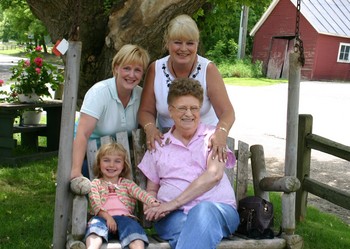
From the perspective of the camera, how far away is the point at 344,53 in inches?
1272

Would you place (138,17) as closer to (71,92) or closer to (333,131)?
(71,92)

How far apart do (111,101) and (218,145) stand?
75 centimetres

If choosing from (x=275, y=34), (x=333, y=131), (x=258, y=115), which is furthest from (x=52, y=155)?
(x=275, y=34)

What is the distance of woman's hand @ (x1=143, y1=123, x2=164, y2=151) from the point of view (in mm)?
3682

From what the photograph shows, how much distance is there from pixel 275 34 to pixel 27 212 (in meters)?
28.7

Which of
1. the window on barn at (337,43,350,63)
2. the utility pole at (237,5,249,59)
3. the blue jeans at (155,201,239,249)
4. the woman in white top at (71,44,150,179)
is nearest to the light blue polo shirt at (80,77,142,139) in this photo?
the woman in white top at (71,44,150,179)

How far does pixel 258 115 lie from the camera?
47.6 feet

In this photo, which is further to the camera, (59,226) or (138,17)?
(138,17)

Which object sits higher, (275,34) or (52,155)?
(275,34)

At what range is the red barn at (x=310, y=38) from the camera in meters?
30.9

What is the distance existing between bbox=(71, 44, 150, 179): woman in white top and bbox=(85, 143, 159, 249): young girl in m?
0.16

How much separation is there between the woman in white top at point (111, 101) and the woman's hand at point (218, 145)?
62cm

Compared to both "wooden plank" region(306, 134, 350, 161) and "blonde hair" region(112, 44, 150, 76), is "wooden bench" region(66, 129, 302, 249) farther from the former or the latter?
"wooden plank" region(306, 134, 350, 161)

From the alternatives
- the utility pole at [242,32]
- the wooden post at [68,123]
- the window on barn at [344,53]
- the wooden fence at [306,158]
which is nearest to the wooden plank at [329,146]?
the wooden fence at [306,158]
